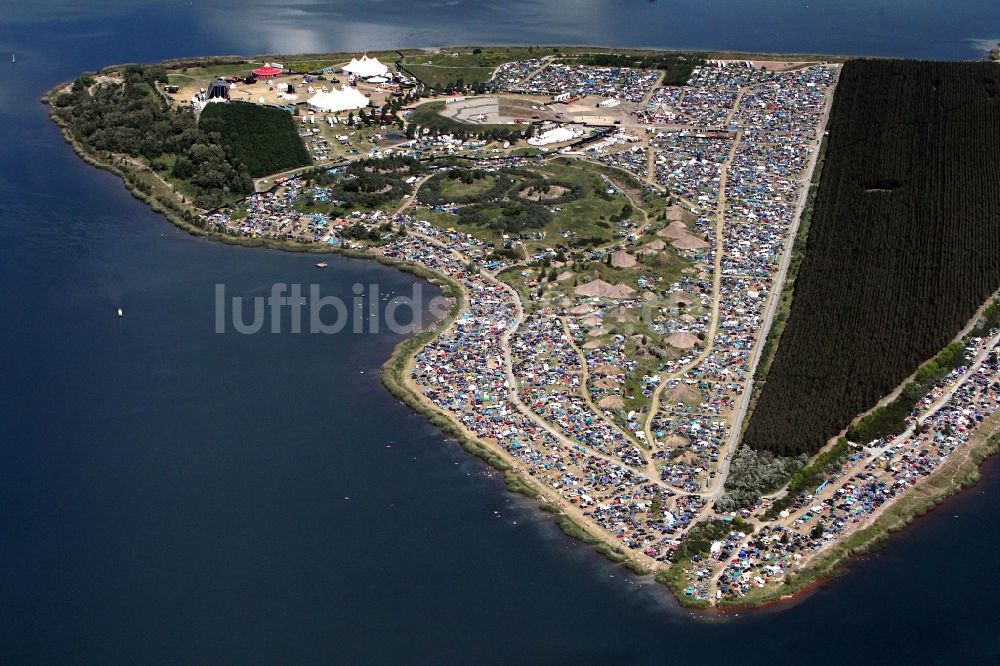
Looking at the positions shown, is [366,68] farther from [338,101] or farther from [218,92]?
[218,92]

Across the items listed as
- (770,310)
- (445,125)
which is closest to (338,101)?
(445,125)

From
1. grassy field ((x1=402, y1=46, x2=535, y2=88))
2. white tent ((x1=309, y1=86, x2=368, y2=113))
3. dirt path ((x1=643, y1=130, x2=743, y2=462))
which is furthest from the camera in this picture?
grassy field ((x1=402, y1=46, x2=535, y2=88))

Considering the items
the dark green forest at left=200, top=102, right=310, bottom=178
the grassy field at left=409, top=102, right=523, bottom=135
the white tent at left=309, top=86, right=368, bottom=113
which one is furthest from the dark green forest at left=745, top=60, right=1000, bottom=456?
the dark green forest at left=200, top=102, right=310, bottom=178

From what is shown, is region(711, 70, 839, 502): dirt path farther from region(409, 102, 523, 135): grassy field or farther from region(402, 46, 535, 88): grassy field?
region(402, 46, 535, 88): grassy field

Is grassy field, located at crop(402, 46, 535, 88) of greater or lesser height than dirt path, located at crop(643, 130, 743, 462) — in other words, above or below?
above

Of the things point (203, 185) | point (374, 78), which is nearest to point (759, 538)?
point (203, 185)

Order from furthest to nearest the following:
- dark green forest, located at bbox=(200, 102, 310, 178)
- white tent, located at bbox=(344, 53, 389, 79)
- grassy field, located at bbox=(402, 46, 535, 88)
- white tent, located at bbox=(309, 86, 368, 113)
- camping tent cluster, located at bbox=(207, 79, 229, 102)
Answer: grassy field, located at bbox=(402, 46, 535, 88)
white tent, located at bbox=(344, 53, 389, 79)
camping tent cluster, located at bbox=(207, 79, 229, 102)
white tent, located at bbox=(309, 86, 368, 113)
dark green forest, located at bbox=(200, 102, 310, 178)

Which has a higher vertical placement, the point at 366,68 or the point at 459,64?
the point at 459,64
